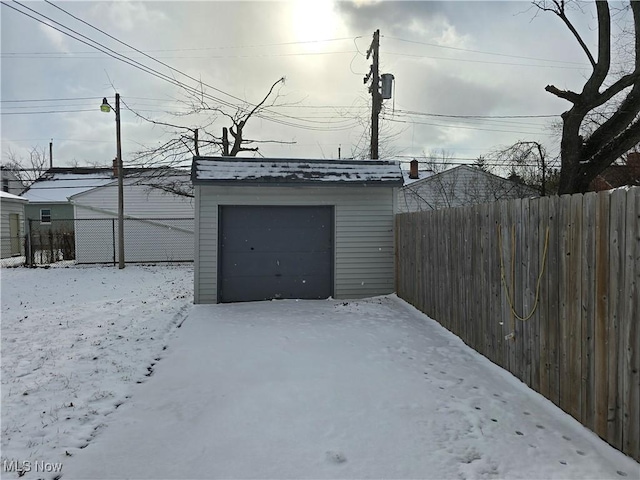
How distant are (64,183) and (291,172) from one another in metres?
26.9

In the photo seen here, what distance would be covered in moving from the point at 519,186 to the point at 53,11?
58.7ft

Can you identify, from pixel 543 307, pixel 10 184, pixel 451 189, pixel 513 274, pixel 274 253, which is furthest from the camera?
pixel 10 184

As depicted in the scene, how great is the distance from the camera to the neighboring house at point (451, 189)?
20.4 m

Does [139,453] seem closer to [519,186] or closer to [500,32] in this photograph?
[500,32]

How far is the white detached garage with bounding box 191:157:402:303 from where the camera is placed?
25.6 ft

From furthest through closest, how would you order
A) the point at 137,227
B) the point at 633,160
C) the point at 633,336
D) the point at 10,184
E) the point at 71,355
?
1. the point at 10,184
2. the point at 137,227
3. the point at 633,160
4. the point at 71,355
5. the point at 633,336

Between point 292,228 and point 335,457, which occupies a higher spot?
point 292,228

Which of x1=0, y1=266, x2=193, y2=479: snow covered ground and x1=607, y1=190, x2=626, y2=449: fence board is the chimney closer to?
x1=0, y1=266, x2=193, y2=479: snow covered ground

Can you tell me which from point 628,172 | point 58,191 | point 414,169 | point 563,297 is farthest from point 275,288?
point 58,191

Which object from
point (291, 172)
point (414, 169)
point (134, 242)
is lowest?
point (134, 242)

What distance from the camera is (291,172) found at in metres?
7.93

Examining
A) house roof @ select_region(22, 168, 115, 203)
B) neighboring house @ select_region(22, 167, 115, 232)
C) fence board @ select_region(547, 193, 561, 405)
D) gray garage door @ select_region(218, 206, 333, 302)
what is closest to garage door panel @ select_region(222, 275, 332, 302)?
gray garage door @ select_region(218, 206, 333, 302)

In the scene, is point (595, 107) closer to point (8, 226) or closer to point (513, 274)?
point (513, 274)
